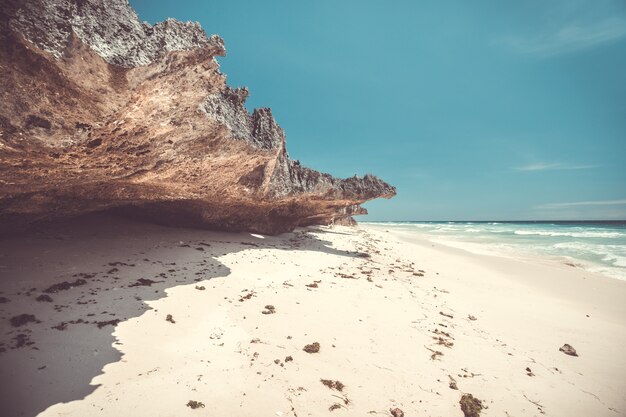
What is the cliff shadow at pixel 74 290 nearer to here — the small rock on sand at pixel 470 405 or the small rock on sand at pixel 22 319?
the small rock on sand at pixel 22 319

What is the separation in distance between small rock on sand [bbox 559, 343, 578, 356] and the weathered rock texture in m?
6.71

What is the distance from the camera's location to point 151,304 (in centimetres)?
434

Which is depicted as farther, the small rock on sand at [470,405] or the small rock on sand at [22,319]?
the small rock on sand at [22,319]

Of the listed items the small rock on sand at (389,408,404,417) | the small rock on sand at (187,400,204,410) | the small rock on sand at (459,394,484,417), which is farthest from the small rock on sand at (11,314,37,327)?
the small rock on sand at (459,394,484,417)

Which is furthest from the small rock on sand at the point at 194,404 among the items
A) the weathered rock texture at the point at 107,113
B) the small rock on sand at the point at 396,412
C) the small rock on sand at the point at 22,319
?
the weathered rock texture at the point at 107,113

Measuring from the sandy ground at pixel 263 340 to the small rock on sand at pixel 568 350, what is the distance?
0.11 metres

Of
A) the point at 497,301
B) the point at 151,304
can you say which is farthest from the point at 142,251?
the point at 497,301

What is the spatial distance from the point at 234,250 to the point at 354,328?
16.1 ft

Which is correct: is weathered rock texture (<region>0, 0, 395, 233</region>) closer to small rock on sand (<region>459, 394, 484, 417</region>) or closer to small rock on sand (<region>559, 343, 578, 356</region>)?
small rock on sand (<region>459, 394, 484, 417</region>)

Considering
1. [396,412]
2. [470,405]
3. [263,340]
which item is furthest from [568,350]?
[263,340]

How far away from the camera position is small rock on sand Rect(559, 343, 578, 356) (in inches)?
174

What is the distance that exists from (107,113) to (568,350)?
742 cm

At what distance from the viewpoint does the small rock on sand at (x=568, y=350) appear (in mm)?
4430

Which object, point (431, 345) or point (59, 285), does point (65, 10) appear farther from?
point (431, 345)
